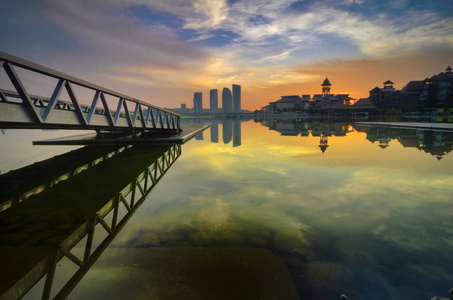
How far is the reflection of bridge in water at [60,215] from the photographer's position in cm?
236

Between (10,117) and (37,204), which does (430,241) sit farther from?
(10,117)

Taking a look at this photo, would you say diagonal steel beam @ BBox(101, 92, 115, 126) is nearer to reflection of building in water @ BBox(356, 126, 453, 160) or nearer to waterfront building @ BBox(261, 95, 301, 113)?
reflection of building in water @ BBox(356, 126, 453, 160)

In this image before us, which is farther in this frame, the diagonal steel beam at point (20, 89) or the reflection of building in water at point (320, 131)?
the reflection of building in water at point (320, 131)

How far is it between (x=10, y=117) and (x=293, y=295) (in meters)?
6.55

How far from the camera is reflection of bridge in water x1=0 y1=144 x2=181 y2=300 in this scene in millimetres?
2355

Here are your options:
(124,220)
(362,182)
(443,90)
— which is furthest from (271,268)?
(443,90)

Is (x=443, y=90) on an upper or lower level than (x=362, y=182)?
upper

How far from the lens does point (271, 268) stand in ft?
8.12

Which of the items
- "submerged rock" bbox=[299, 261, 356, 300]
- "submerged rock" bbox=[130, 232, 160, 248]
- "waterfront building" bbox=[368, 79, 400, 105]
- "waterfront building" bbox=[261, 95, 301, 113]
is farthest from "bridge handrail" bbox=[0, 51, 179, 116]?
"waterfront building" bbox=[261, 95, 301, 113]

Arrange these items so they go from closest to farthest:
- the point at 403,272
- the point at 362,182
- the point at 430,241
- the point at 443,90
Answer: the point at 403,272
the point at 430,241
the point at 362,182
the point at 443,90

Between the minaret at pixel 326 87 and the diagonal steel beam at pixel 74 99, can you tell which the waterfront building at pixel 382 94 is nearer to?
the minaret at pixel 326 87

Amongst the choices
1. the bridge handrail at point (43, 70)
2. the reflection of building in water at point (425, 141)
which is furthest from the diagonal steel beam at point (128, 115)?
the reflection of building in water at point (425, 141)

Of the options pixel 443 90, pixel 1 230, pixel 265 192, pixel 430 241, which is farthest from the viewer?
pixel 443 90

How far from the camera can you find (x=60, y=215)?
3793mm
